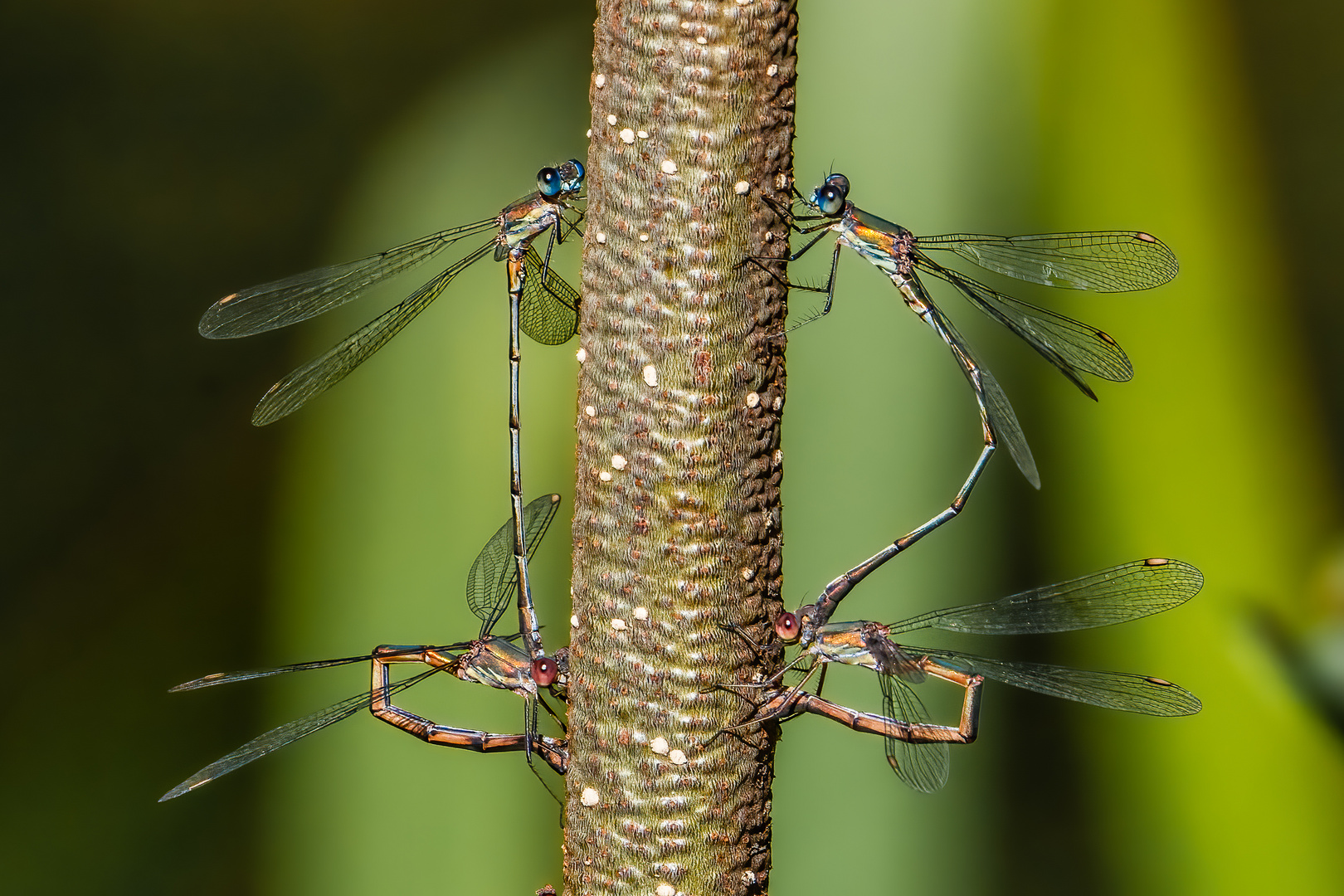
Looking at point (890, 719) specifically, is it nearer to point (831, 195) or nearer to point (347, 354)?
point (831, 195)

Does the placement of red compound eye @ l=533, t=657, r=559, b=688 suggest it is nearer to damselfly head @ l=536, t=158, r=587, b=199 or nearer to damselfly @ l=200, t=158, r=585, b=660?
damselfly @ l=200, t=158, r=585, b=660

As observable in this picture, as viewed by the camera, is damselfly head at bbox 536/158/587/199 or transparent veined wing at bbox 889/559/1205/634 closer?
damselfly head at bbox 536/158/587/199

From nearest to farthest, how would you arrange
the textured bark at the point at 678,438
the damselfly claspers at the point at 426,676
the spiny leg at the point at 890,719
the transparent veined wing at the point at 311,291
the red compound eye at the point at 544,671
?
the textured bark at the point at 678,438
the spiny leg at the point at 890,719
the red compound eye at the point at 544,671
the damselfly claspers at the point at 426,676
the transparent veined wing at the point at 311,291

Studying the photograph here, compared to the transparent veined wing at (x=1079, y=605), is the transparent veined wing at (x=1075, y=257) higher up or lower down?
higher up

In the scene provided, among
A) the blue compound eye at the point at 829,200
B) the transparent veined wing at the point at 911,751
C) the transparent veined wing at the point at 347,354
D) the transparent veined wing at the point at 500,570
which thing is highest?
the blue compound eye at the point at 829,200

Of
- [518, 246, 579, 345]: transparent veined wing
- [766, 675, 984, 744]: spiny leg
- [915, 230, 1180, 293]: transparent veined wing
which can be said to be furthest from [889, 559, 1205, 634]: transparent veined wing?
[518, 246, 579, 345]: transparent veined wing

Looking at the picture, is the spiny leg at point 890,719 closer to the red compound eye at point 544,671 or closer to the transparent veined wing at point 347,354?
the red compound eye at point 544,671

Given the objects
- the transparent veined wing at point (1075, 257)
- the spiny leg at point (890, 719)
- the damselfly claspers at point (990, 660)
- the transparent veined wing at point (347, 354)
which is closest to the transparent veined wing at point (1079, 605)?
the damselfly claspers at point (990, 660)
